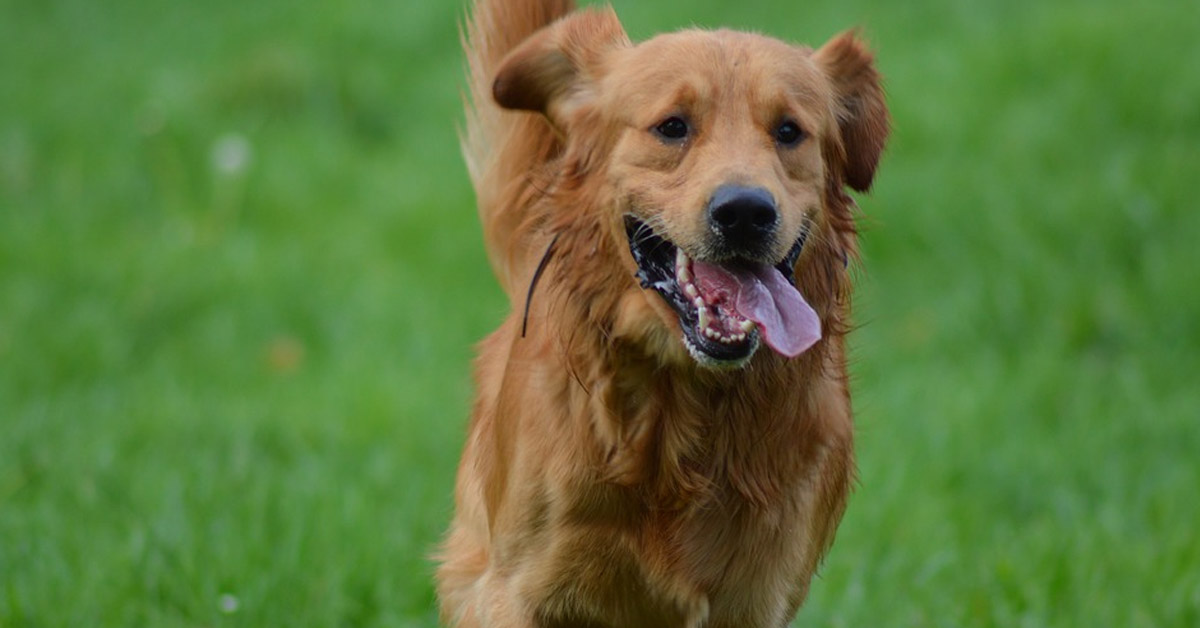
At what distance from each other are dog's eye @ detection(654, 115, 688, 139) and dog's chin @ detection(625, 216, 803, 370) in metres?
0.20

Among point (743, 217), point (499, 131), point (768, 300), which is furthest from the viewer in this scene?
point (499, 131)

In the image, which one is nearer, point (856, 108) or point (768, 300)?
point (768, 300)

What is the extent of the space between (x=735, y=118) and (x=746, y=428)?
75 cm

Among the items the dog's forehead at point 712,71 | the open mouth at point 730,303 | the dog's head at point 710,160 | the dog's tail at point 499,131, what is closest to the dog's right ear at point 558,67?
the dog's head at point 710,160

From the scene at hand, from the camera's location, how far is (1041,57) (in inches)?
374

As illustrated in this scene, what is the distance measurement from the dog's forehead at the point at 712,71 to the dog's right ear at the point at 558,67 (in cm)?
12

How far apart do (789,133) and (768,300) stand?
16.2 inches

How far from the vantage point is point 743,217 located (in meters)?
3.50

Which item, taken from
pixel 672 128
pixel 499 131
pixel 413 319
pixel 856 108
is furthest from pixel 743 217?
pixel 413 319

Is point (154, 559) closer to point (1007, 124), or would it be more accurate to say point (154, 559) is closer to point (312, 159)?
point (312, 159)

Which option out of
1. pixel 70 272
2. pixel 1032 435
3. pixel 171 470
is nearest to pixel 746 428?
pixel 171 470

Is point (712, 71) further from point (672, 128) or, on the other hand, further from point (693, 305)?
point (693, 305)

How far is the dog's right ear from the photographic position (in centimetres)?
398

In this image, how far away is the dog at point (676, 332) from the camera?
364 centimetres
